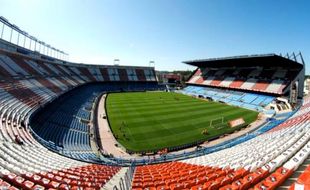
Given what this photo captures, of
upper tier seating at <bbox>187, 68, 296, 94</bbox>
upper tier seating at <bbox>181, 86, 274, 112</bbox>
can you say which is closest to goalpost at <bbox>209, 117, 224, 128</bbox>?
upper tier seating at <bbox>181, 86, 274, 112</bbox>

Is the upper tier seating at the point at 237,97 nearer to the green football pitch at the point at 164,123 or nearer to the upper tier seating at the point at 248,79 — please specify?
the upper tier seating at the point at 248,79

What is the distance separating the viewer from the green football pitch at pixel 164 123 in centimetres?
2667

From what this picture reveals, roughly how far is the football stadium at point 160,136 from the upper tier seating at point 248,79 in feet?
0.99

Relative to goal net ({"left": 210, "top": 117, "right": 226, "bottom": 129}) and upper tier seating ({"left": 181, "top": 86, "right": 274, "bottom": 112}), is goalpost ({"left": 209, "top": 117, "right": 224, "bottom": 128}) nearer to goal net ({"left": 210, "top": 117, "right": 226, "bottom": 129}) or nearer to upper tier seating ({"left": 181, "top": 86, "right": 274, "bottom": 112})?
goal net ({"left": 210, "top": 117, "right": 226, "bottom": 129})

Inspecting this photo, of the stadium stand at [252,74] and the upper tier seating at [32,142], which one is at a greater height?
the stadium stand at [252,74]

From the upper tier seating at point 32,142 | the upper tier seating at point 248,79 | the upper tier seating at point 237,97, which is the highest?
the upper tier seating at point 248,79

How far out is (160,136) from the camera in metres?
28.1

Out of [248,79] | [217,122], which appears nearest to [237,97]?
[248,79]

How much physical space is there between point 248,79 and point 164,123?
123 feet

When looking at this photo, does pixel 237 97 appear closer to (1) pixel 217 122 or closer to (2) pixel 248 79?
(2) pixel 248 79

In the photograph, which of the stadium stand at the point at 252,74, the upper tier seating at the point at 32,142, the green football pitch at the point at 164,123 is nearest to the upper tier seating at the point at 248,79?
the stadium stand at the point at 252,74

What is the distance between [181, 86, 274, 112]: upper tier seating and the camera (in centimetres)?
4803

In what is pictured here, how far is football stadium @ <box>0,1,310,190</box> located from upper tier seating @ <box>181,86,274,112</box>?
25 centimetres

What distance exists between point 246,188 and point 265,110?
39.4 metres
